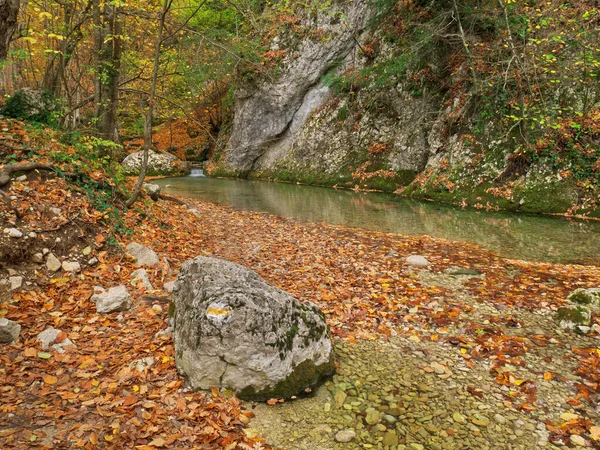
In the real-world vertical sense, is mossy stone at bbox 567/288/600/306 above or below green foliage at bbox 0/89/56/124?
below

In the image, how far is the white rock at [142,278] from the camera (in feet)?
18.2

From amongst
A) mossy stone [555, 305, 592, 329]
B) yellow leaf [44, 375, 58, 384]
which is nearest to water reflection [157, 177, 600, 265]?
mossy stone [555, 305, 592, 329]

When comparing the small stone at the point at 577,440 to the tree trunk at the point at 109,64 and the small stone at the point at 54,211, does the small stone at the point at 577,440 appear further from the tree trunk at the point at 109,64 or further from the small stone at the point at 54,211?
the tree trunk at the point at 109,64

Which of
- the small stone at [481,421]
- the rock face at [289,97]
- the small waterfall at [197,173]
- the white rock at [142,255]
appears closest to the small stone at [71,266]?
the white rock at [142,255]

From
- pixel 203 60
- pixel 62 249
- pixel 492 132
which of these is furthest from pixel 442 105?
pixel 62 249

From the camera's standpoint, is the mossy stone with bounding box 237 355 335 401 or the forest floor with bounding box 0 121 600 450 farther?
the mossy stone with bounding box 237 355 335 401

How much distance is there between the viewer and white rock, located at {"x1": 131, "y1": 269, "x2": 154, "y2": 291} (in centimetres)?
555

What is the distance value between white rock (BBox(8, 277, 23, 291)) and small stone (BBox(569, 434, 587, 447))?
21.0ft

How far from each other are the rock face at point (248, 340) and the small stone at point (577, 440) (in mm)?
2284

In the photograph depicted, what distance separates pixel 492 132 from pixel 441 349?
42.5 ft

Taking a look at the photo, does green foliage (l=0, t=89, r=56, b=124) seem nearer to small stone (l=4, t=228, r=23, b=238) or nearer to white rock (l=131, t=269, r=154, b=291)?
small stone (l=4, t=228, r=23, b=238)

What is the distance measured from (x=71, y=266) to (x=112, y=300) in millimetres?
1062

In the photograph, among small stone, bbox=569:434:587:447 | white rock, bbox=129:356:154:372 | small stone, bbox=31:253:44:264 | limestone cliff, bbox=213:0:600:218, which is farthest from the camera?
limestone cliff, bbox=213:0:600:218

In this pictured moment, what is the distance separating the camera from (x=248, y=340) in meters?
3.66
